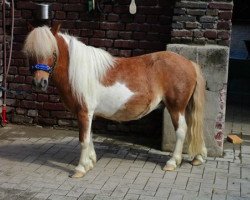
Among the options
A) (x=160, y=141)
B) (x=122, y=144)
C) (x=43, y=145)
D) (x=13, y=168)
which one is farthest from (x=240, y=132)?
(x=13, y=168)

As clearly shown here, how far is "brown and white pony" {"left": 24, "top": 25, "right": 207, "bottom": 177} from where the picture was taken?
18.6ft

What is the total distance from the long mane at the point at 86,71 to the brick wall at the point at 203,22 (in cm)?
127

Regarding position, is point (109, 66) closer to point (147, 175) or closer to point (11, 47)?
point (147, 175)

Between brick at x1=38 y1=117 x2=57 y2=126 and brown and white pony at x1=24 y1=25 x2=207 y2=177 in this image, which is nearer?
brown and white pony at x1=24 y1=25 x2=207 y2=177

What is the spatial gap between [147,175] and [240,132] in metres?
2.57

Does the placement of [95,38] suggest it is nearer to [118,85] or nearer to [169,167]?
[118,85]

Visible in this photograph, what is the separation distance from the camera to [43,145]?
6883 mm

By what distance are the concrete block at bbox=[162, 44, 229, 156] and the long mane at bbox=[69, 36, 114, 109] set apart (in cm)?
112

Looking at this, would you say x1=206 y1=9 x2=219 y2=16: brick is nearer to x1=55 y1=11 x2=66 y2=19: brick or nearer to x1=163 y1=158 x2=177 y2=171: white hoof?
x1=163 y1=158 x2=177 y2=171: white hoof

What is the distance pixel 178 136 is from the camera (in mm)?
6062

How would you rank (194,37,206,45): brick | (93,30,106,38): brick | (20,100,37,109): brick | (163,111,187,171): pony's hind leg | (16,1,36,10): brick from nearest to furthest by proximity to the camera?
(163,111,187,171): pony's hind leg
(194,37,206,45): brick
(93,30,106,38): brick
(16,1,36,10): brick
(20,100,37,109): brick

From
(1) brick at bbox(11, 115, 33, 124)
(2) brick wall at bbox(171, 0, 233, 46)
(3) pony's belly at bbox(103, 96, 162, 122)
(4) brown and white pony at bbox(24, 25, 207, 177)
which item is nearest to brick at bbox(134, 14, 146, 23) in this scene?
(2) brick wall at bbox(171, 0, 233, 46)

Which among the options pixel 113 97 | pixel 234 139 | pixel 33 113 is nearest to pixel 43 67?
pixel 113 97

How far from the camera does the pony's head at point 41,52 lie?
5.40 metres
